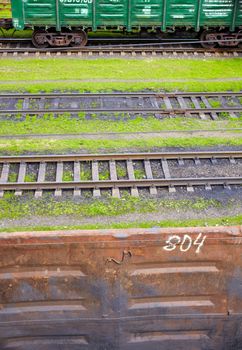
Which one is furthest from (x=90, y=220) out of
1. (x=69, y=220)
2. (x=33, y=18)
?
(x=33, y=18)

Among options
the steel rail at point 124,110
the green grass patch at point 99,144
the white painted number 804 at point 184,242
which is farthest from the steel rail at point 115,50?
the white painted number 804 at point 184,242

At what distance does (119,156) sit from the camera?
14.6 metres

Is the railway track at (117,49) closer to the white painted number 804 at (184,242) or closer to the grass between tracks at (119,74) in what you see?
the grass between tracks at (119,74)

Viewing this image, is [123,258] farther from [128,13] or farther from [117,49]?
[128,13]

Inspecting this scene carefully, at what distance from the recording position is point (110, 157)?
14570 millimetres

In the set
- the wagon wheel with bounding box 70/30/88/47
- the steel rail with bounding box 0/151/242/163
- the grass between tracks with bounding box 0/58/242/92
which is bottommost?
the grass between tracks with bounding box 0/58/242/92

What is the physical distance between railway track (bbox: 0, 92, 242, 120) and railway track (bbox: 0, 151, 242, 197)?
3.04m

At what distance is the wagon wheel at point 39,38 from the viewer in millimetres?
22250

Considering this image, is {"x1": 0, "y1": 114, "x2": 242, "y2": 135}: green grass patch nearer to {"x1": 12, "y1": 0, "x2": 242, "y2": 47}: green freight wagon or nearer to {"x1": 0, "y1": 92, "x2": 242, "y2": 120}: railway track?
{"x1": 0, "y1": 92, "x2": 242, "y2": 120}: railway track

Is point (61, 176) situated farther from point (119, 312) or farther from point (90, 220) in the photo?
point (119, 312)

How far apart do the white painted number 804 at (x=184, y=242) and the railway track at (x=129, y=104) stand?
915 centimetres

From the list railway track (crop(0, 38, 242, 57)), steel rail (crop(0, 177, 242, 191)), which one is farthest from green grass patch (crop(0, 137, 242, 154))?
railway track (crop(0, 38, 242, 57))

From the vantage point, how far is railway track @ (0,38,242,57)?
2211 centimetres

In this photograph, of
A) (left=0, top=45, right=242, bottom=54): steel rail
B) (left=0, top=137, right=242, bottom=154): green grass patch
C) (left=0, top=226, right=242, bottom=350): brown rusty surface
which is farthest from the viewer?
(left=0, top=45, right=242, bottom=54): steel rail
